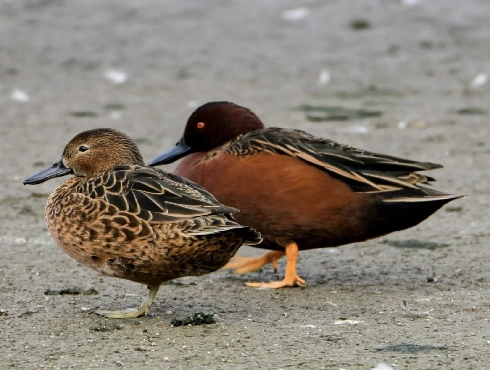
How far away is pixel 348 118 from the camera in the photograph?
32.2 ft

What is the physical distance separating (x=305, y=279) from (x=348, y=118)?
13.0 ft

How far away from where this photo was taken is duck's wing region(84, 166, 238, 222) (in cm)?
477

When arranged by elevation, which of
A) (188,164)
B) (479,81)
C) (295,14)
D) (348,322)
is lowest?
(348,322)

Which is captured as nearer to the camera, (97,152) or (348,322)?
(348,322)

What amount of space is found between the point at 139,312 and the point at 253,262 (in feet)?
4.50

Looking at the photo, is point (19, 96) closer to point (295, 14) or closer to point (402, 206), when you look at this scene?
point (295, 14)

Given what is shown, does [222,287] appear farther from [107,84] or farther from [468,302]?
[107,84]

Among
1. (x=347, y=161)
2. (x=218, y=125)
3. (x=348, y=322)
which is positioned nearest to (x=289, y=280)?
(x=347, y=161)

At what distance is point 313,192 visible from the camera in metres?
5.82

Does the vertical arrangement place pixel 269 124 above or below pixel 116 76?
below

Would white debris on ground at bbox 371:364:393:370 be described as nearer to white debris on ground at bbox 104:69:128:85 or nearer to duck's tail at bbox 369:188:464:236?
duck's tail at bbox 369:188:464:236

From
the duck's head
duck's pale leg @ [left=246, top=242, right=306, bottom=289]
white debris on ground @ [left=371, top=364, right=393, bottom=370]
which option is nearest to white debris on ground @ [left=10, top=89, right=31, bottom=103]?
the duck's head

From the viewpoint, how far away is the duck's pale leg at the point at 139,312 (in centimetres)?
502

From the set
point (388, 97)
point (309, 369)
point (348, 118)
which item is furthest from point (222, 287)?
point (388, 97)
